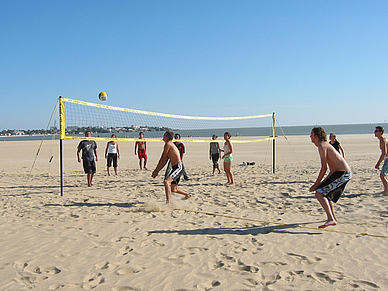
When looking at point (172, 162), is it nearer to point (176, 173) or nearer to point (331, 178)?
point (176, 173)

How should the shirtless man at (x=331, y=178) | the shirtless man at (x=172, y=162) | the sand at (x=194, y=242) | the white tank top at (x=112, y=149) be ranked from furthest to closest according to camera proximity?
the white tank top at (x=112, y=149)
the shirtless man at (x=172, y=162)
the shirtless man at (x=331, y=178)
the sand at (x=194, y=242)

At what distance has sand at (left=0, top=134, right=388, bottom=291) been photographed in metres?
2.67

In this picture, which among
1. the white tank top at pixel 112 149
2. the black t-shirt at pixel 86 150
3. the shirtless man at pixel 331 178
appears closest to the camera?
the shirtless man at pixel 331 178

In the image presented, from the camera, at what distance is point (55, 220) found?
455 centimetres

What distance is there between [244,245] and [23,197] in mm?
4961

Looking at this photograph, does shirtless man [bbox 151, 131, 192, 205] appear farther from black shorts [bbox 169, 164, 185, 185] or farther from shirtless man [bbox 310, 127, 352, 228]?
shirtless man [bbox 310, 127, 352, 228]

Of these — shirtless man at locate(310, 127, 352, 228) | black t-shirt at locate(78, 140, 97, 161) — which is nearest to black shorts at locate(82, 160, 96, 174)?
black t-shirt at locate(78, 140, 97, 161)

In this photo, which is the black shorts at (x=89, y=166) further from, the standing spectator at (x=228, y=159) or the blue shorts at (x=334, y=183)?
the blue shorts at (x=334, y=183)

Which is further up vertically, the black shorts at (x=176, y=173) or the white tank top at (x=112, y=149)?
the white tank top at (x=112, y=149)

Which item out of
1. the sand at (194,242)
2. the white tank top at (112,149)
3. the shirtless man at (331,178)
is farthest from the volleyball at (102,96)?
the shirtless man at (331,178)

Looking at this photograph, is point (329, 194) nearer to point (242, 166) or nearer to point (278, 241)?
point (278, 241)

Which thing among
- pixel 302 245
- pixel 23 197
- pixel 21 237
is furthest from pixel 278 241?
pixel 23 197

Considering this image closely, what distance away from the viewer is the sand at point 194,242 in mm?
2668

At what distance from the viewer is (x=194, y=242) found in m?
3.55
